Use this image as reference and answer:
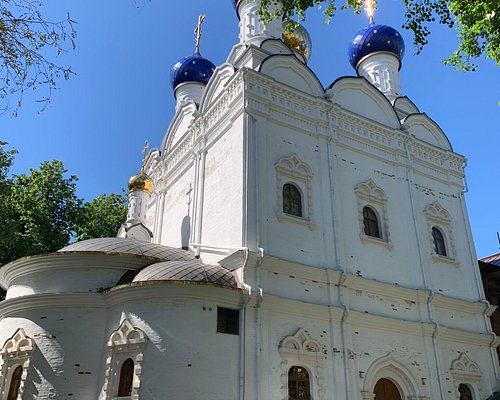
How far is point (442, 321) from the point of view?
1039 centimetres

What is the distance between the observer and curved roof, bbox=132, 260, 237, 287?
7852 mm

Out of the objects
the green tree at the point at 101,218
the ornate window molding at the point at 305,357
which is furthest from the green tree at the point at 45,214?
the ornate window molding at the point at 305,357

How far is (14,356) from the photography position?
815 cm

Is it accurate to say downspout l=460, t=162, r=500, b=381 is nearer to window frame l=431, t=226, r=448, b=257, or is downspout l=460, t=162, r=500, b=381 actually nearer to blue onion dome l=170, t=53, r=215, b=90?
window frame l=431, t=226, r=448, b=257

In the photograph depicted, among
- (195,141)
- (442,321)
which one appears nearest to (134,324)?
(195,141)

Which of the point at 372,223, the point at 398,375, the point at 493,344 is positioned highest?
the point at 372,223

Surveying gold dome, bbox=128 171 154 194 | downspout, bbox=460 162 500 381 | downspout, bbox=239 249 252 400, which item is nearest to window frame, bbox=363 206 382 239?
downspout, bbox=460 162 500 381

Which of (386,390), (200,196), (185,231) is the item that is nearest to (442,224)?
(386,390)

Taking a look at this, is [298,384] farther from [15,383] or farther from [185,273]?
[15,383]

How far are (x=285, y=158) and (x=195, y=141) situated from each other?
2486 mm

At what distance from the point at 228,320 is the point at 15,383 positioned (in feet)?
12.0

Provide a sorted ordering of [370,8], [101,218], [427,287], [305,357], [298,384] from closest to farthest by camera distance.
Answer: [298,384], [305,357], [427,287], [370,8], [101,218]

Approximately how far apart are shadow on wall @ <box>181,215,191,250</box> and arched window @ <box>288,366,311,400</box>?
3832 millimetres

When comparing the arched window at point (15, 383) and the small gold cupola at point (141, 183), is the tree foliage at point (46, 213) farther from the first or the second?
the arched window at point (15, 383)
